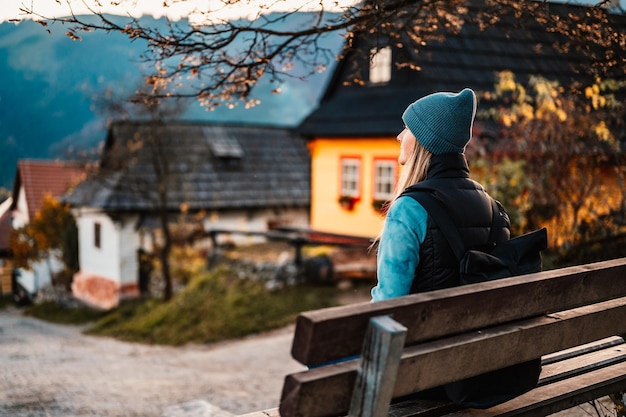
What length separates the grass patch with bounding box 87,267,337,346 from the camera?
40.5 ft

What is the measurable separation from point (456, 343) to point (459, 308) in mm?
118

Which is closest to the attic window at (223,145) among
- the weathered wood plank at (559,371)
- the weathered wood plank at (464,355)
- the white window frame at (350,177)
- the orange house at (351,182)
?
the orange house at (351,182)

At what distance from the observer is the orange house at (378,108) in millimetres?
15844

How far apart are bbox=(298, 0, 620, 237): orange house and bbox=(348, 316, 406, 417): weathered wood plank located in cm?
1366

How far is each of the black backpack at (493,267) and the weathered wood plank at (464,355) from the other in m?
0.13

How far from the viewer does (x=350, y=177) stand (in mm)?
18047

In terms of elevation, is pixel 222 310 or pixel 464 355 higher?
pixel 464 355

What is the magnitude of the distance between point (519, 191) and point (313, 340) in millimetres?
8838

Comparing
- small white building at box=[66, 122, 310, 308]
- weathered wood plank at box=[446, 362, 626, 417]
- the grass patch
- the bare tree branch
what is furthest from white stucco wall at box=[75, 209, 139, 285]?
weathered wood plank at box=[446, 362, 626, 417]

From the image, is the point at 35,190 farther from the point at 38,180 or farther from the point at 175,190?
the point at 175,190

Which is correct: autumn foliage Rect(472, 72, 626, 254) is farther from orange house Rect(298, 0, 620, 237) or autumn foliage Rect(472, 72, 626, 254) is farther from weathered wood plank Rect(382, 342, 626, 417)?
orange house Rect(298, 0, 620, 237)

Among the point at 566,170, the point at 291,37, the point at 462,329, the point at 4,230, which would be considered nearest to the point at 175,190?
the point at 566,170

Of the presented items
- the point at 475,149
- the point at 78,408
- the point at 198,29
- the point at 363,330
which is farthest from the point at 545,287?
the point at 475,149

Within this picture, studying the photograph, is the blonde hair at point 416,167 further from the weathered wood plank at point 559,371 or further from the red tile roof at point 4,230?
the red tile roof at point 4,230
